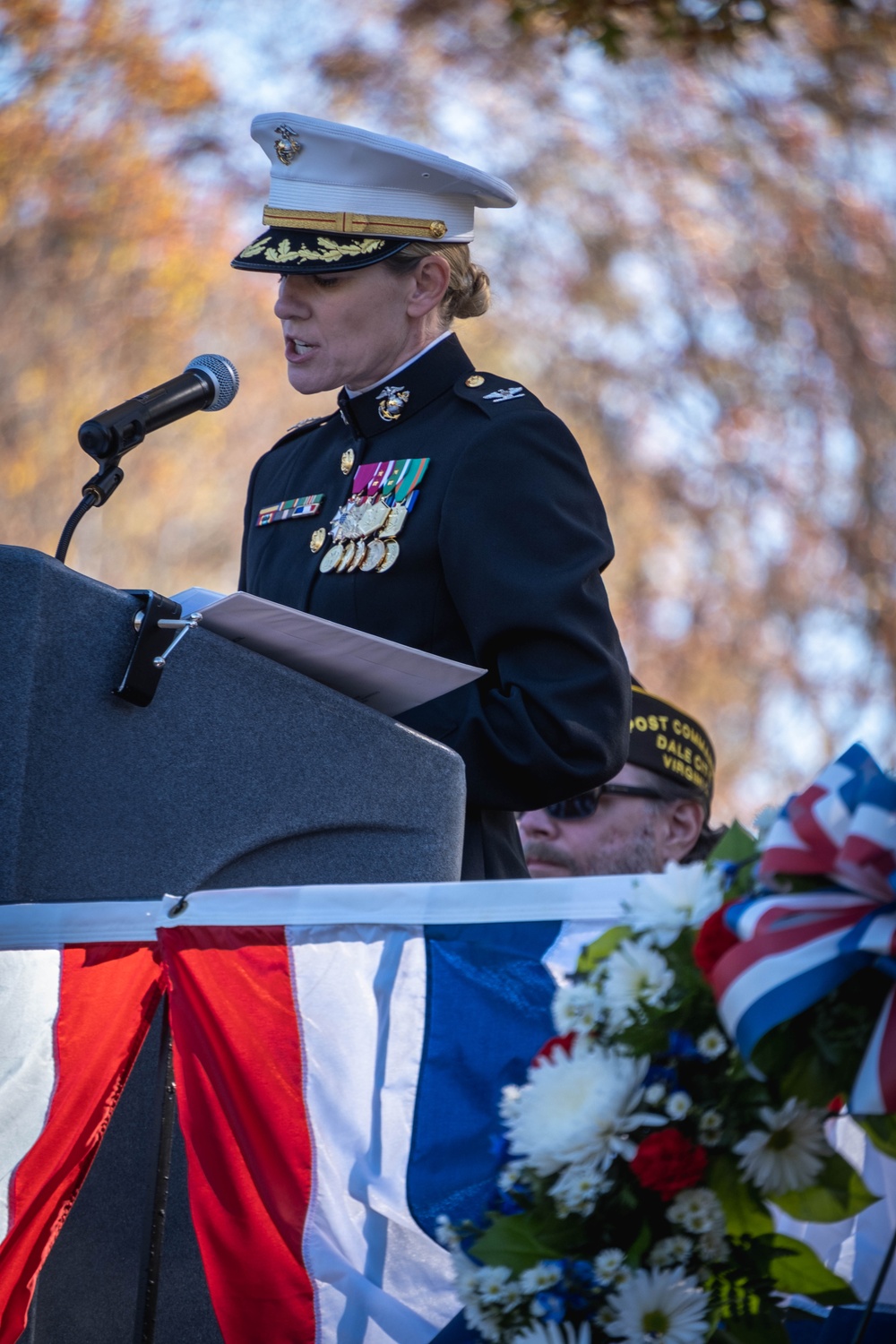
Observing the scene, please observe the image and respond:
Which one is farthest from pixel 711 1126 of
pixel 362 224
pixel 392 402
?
pixel 362 224

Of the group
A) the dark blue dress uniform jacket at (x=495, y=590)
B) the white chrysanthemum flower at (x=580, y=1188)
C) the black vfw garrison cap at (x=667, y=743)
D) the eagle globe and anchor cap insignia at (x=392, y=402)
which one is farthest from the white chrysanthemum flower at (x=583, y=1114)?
the black vfw garrison cap at (x=667, y=743)

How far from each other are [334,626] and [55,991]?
502 millimetres

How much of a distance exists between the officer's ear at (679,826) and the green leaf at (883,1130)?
9.27ft

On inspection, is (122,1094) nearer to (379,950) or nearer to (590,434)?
(379,950)

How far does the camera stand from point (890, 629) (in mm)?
10875

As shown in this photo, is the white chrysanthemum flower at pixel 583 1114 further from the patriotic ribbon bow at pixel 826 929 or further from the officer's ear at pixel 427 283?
the officer's ear at pixel 427 283

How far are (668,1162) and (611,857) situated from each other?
9.37 ft

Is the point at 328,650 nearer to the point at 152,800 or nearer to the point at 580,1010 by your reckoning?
the point at 152,800

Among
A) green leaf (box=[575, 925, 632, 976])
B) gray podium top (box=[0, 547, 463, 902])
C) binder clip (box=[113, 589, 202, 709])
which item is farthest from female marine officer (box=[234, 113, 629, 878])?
green leaf (box=[575, 925, 632, 976])

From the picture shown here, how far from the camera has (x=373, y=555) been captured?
2350 mm

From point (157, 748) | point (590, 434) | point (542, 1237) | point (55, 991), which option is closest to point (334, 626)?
point (157, 748)

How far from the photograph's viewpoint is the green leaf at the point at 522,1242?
113 centimetres

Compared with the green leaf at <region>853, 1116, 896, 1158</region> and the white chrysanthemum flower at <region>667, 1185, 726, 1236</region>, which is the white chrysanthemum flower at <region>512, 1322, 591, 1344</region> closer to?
the white chrysanthemum flower at <region>667, 1185, 726, 1236</region>

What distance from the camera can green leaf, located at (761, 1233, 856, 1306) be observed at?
1.16 meters
